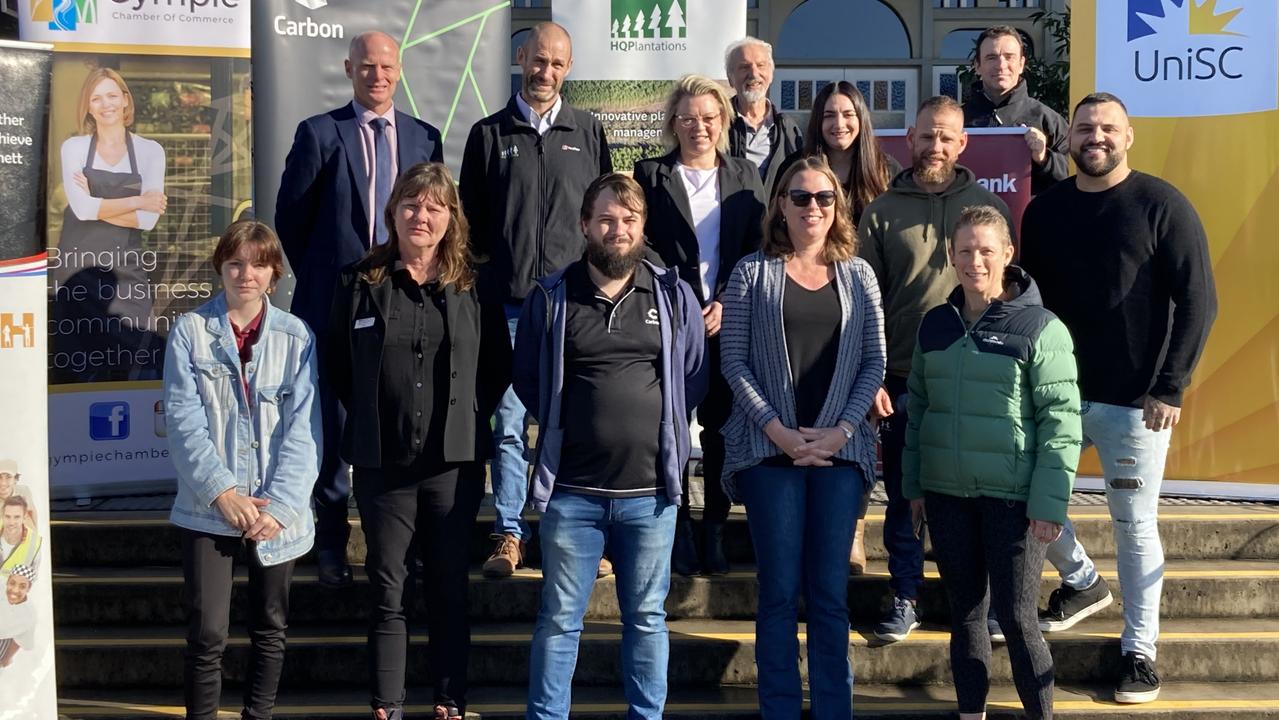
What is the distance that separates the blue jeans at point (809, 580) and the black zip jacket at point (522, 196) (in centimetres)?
127

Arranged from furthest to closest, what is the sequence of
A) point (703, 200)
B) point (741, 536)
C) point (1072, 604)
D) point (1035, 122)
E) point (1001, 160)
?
point (1035, 122) < point (1001, 160) < point (741, 536) < point (1072, 604) < point (703, 200)

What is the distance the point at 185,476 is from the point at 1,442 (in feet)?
1.88

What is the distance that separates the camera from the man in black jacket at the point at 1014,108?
568cm

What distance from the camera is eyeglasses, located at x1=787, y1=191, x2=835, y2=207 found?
13.3 ft

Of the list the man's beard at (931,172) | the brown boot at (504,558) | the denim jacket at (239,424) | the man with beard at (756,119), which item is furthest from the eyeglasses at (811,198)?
the brown boot at (504,558)

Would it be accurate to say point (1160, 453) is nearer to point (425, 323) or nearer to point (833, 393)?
point (833, 393)

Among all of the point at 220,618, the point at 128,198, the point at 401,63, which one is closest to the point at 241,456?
the point at 220,618

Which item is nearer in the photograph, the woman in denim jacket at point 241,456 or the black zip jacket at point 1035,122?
the woman in denim jacket at point 241,456

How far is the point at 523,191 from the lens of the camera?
473cm

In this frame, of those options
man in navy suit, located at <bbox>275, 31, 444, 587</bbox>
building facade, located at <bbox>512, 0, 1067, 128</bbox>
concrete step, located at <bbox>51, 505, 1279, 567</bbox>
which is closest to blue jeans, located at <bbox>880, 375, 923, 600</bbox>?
concrete step, located at <bbox>51, 505, 1279, 567</bbox>

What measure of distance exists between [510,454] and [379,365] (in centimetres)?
90

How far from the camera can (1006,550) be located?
396cm

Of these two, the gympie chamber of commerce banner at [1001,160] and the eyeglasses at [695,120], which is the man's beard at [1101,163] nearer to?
the gympie chamber of commerce banner at [1001,160]

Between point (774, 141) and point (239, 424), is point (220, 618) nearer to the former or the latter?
point (239, 424)
